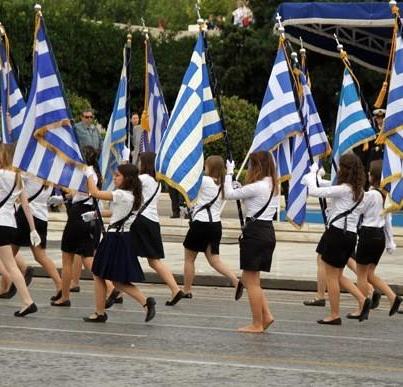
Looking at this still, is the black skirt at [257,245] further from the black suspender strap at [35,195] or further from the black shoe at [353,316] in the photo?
the black suspender strap at [35,195]

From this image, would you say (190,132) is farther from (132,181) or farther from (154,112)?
(154,112)

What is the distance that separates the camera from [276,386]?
1030 centimetres

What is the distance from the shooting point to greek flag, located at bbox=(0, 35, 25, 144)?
17.8 meters

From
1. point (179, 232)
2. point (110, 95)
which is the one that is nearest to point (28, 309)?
point (179, 232)

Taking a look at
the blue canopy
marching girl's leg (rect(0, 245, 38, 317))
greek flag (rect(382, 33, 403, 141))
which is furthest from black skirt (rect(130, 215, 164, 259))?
the blue canopy

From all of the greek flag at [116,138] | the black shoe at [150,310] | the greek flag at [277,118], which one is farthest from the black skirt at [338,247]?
the greek flag at [116,138]

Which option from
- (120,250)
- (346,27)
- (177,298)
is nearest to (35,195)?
(177,298)

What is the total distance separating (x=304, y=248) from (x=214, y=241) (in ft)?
23.3

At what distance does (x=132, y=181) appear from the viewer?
14.2 metres

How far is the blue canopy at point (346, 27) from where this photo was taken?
30.0 meters

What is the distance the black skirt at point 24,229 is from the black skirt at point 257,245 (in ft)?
10.5

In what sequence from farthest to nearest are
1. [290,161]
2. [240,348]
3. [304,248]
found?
[304,248] < [290,161] < [240,348]

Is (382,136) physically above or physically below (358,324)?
above

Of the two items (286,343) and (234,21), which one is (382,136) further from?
(234,21)
